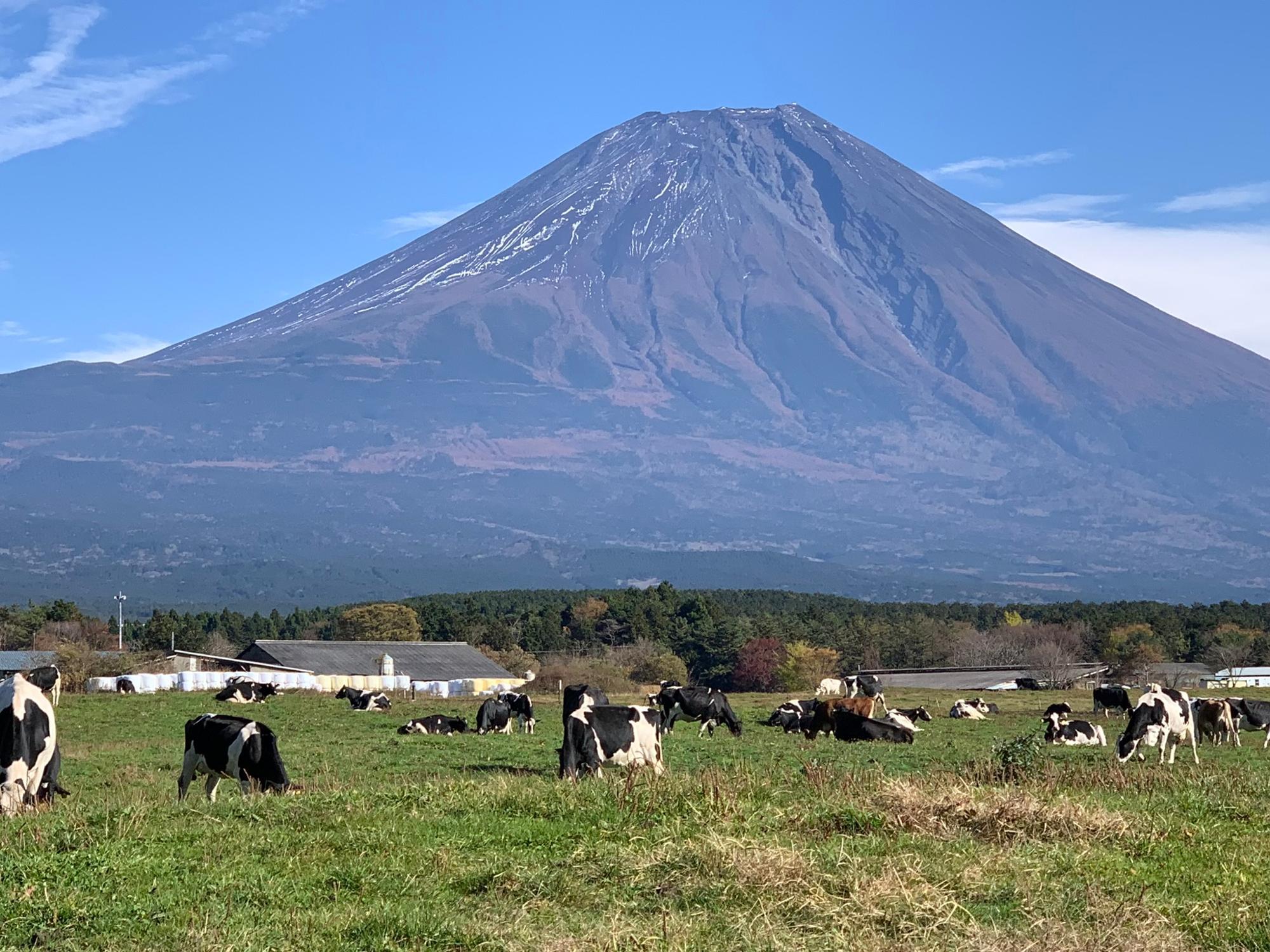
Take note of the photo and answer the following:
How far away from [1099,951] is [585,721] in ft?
34.3

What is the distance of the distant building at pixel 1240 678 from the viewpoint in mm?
75625

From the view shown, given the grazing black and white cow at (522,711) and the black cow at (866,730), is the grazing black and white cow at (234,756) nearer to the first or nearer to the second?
the black cow at (866,730)

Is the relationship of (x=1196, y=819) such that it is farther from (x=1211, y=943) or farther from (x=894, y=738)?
(x=894, y=738)

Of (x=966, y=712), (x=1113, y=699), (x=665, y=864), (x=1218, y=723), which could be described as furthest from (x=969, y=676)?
(x=665, y=864)

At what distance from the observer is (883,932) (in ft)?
30.5

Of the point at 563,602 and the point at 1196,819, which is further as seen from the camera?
the point at 563,602

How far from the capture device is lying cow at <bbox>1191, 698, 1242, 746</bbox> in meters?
28.5

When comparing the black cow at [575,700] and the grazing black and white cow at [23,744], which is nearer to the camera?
the grazing black and white cow at [23,744]

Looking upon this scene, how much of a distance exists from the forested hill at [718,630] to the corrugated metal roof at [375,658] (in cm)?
1325

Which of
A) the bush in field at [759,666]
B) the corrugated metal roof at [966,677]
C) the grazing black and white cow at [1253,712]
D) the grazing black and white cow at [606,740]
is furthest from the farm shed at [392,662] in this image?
the grazing black and white cow at [606,740]

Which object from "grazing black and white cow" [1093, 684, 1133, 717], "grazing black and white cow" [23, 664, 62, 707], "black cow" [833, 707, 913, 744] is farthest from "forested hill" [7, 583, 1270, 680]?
"grazing black and white cow" [23, 664, 62, 707]

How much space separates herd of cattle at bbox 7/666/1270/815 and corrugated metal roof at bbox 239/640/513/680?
92.0 feet

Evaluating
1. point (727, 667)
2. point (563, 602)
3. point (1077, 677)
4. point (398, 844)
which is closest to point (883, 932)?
point (398, 844)

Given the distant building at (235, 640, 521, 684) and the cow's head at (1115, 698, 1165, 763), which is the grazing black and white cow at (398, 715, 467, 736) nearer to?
the cow's head at (1115, 698, 1165, 763)
